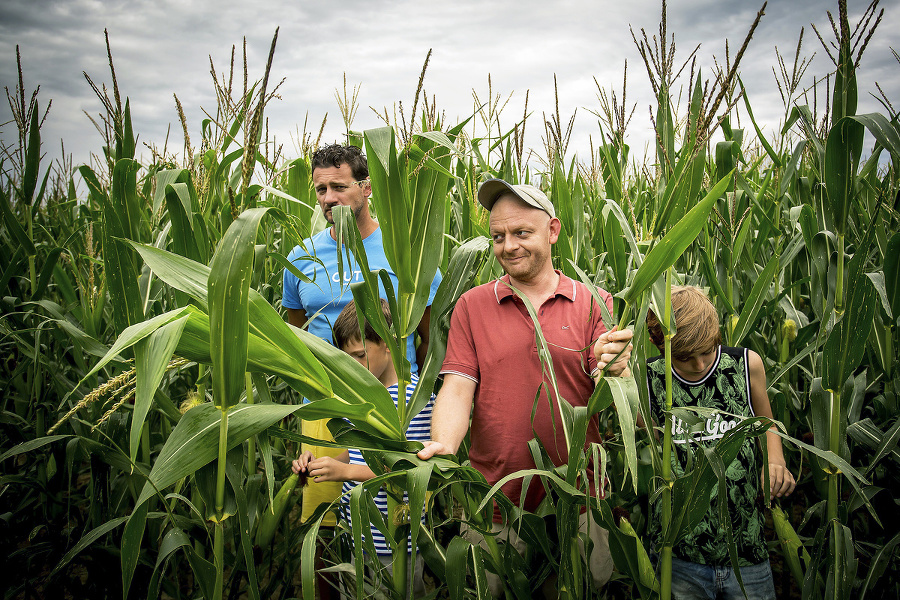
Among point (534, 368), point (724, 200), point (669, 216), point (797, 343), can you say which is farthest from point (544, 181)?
point (669, 216)

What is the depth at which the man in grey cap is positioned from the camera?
1654 millimetres

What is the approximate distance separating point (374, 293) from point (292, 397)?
135 centimetres

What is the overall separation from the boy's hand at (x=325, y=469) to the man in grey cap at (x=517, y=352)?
37cm

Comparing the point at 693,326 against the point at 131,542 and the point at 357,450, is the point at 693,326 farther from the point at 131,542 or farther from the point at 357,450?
the point at 131,542

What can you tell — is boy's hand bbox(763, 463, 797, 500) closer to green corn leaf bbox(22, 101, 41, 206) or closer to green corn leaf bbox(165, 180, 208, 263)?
green corn leaf bbox(165, 180, 208, 263)

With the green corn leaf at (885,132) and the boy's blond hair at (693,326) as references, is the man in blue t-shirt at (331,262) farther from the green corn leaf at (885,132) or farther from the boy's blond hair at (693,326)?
the green corn leaf at (885,132)

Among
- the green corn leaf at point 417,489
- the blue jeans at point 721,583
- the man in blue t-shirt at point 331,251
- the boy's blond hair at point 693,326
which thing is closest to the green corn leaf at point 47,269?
the man in blue t-shirt at point 331,251

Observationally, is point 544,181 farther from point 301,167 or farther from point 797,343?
point 797,343

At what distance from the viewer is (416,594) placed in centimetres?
159

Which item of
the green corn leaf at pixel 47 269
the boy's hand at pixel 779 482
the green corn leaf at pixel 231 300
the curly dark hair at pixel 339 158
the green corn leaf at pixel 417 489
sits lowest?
the boy's hand at pixel 779 482

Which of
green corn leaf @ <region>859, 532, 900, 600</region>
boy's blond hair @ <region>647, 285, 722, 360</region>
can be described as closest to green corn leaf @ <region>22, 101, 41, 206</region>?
boy's blond hair @ <region>647, 285, 722, 360</region>

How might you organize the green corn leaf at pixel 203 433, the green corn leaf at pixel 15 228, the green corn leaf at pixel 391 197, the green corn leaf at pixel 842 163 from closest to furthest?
1. the green corn leaf at pixel 203 433
2. the green corn leaf at pixel 391 197
3. the green corn leaf at pixel 842 163
4. the green corn leaf at pixel 15 228

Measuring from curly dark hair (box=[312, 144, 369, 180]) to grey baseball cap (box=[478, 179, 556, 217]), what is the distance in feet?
1.79

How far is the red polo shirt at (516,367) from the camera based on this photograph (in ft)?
5.52
